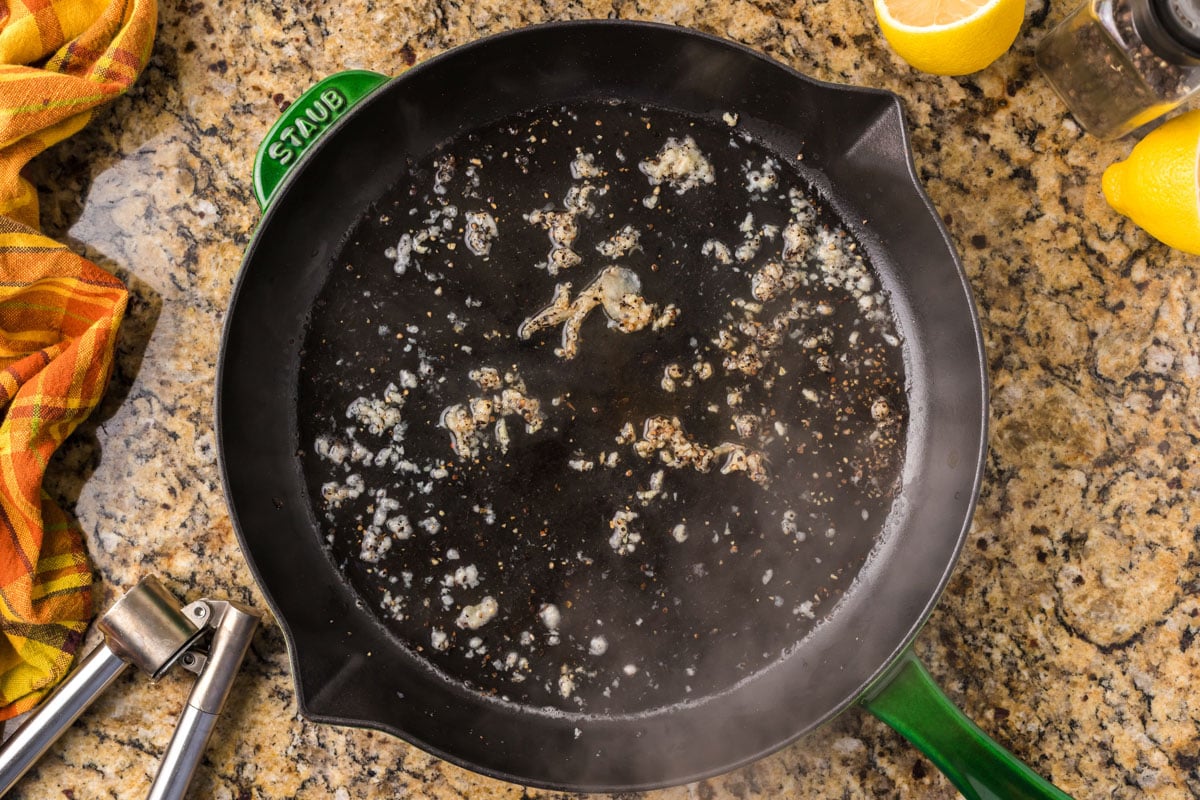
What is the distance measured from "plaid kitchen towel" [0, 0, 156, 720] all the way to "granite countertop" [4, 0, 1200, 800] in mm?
43

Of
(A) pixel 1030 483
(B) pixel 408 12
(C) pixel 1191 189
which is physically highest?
(B) pixel 408 12

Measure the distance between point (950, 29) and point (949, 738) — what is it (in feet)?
2.49

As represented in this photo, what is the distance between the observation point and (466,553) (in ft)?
3.15

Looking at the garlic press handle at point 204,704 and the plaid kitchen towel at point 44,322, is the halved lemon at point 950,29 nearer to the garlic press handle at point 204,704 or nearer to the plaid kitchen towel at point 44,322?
the plaid kitchen towel at point 44,322

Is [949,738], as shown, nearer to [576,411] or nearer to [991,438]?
[991,438]

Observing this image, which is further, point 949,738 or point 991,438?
point 991,438

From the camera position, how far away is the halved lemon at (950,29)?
831mm

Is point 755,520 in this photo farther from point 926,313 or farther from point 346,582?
point 346,582

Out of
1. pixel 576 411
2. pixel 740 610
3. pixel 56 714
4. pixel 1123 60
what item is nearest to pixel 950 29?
pixel 1123 60

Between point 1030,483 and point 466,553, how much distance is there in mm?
695

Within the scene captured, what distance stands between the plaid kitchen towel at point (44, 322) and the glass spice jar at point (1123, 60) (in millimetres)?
1073

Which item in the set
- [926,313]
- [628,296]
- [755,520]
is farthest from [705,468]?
[926,313]

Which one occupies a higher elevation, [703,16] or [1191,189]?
[703,16]

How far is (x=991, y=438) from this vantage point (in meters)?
0.98
